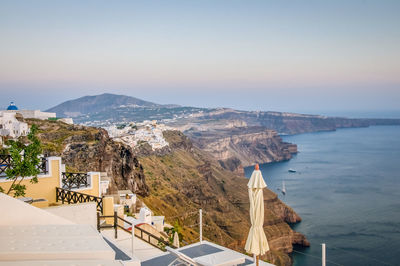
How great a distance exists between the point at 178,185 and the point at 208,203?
5739mm

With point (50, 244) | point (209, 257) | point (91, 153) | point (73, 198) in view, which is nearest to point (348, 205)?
point (91, 153)

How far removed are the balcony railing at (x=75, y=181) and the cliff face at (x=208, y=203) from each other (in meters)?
22.9

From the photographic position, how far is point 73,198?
432 inches

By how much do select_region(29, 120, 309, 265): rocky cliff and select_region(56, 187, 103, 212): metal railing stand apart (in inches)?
817

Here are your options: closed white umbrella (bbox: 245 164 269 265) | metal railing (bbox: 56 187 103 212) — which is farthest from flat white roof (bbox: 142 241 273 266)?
metal railing (bbox: 56 187 103 212)

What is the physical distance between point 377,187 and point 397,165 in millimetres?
37313

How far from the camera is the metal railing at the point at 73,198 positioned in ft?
33.8

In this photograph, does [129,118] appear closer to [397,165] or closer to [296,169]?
[296,169]

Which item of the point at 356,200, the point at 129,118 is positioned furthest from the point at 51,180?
the point at 129,118

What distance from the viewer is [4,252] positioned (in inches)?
176

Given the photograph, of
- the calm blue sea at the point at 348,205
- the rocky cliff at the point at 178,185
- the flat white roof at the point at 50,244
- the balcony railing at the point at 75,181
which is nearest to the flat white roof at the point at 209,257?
the flat white roof at the point at 50,244

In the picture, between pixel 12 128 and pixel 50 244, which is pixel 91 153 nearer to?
pixel 12 128

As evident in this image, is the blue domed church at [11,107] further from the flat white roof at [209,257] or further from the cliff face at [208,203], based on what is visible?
the flat white roof at [209,257]

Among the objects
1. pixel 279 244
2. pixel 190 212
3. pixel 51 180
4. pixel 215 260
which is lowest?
pixel 279 244
